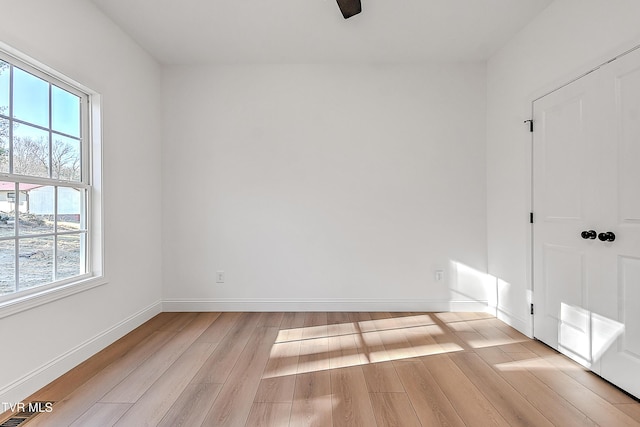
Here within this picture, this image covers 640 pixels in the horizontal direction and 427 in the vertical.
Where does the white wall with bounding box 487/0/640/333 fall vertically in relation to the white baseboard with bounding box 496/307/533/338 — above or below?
above

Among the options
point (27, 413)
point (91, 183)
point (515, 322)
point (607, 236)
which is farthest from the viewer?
point (515, 322)

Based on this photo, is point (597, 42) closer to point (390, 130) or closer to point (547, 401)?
point (390, 130)

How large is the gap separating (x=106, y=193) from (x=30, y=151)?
698mm

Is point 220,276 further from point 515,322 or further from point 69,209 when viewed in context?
point 515,322

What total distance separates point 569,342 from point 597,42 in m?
2.16

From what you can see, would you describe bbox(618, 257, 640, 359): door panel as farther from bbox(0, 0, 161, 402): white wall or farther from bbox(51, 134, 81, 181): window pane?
bbox(51, 134, 81, 181): window pane

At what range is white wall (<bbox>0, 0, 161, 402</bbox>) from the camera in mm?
2154


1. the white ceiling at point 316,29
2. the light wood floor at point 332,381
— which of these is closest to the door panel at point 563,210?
the light wood floor at point 332,381

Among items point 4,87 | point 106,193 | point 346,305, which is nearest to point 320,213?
point 346,305

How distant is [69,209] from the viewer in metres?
2.69

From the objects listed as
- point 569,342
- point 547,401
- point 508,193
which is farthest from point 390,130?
point 547,401

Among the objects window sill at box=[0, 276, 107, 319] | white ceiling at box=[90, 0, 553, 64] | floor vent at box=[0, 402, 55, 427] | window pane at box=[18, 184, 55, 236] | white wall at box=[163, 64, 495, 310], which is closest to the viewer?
floor vent at box=[0, 402, 55, 427]

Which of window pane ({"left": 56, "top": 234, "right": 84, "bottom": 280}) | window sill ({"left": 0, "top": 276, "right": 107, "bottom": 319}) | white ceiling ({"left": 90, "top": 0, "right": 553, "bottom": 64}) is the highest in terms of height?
white ceiling ({"left": 90, "top": 0, "right": 553, "bottom": 64})

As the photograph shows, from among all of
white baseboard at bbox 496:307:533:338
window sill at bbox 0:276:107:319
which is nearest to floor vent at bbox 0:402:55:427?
window sill at bbox 0:276:107:319
